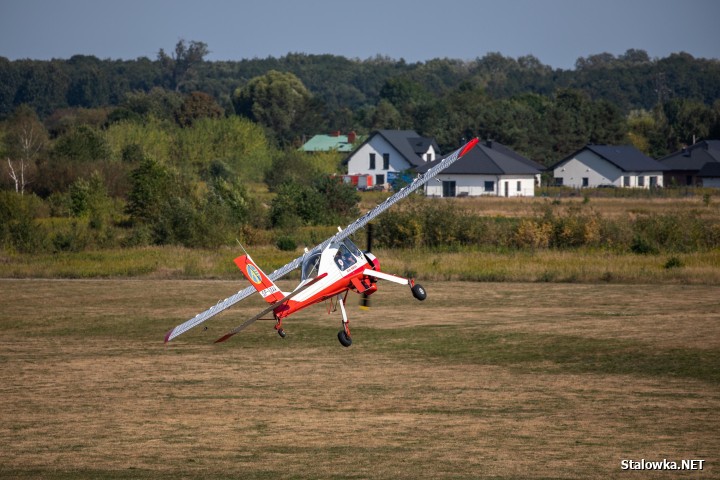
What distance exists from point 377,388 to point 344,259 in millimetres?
4856

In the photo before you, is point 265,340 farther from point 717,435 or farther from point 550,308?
point 717,435

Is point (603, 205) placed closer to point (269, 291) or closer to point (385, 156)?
point (385, 156)

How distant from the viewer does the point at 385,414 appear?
24500 mm

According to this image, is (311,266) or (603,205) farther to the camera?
(603,205)

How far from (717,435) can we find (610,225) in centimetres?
3426

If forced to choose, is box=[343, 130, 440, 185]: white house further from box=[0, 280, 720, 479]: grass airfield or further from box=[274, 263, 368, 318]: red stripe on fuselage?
box=[274, 263, 368, 318]: red stripe on fuselage

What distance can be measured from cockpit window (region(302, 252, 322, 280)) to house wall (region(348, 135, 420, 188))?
99.3 metres

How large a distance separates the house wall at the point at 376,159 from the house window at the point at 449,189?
1971cm

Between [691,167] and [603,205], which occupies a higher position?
[691,167]

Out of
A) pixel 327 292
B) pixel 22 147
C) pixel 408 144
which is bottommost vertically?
pixel 327 292

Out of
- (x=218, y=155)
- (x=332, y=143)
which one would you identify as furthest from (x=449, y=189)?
(x=332, y=143)

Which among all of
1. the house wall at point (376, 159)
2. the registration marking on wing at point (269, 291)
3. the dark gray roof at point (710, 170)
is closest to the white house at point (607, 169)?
the dark gray roof at point (710, 170)

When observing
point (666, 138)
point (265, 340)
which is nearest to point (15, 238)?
point (265, 340)

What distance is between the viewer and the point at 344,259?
24.0 metres
